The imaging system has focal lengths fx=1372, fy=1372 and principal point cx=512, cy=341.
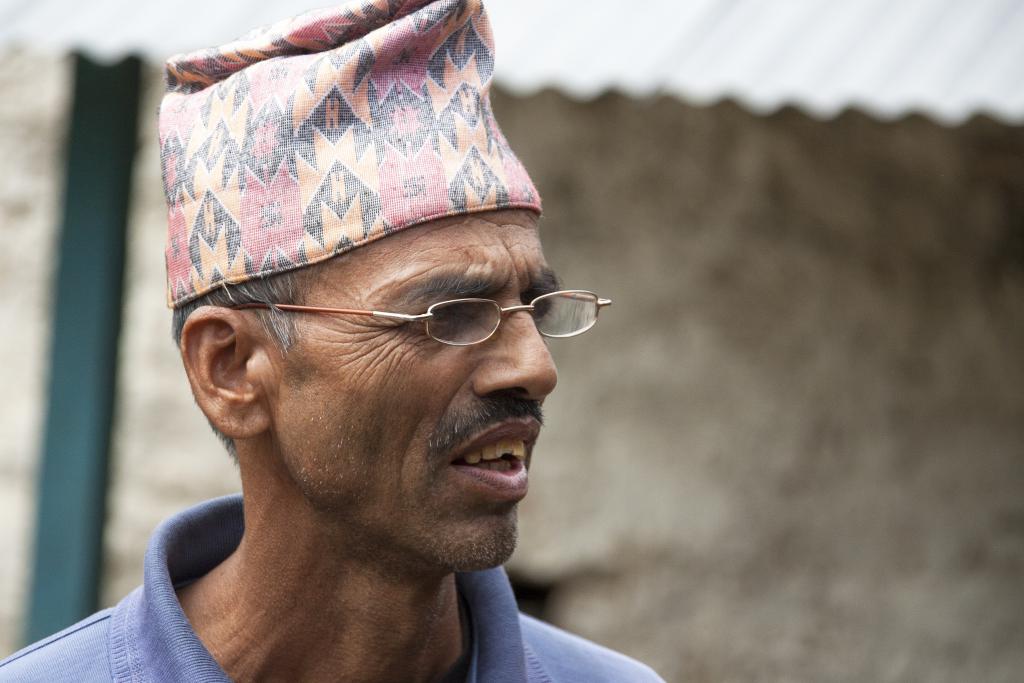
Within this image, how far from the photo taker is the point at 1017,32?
3791mm

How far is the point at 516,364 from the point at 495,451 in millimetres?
140

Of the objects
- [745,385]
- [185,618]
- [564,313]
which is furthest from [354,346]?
[745,385]

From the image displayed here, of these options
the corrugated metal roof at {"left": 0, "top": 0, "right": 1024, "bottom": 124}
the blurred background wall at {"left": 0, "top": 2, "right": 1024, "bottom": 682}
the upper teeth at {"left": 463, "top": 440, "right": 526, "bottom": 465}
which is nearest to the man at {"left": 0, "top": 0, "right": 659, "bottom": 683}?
the upper teeth at {"left": 463, "top": 440, "right": 526, "bottom": 465}

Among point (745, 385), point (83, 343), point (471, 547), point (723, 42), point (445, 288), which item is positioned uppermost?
point (723, 42)

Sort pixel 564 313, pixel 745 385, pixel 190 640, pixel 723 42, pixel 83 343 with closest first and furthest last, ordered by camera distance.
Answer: pixel 190 640
pixel 564 313
pixel 723 42
pixel 83 343
pixel 745 385

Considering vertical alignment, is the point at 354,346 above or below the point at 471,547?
above

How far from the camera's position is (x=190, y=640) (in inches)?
78.6

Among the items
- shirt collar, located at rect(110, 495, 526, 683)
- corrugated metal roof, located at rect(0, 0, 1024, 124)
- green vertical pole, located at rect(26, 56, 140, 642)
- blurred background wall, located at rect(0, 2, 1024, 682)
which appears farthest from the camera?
blurred background wall, located at rect(0, 2, 1024, 682)

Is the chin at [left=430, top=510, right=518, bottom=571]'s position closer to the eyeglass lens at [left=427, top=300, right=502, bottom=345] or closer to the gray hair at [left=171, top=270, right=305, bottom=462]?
the eyeglass lens at [left=427, top=300, right=502, bottom=345]

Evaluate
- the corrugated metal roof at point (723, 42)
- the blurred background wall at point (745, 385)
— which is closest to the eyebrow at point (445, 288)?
the corrugated metal roof at point (723, 42)

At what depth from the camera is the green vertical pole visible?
3986 millimetres

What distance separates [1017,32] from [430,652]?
2606mm

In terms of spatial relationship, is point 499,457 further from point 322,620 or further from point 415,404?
point 322,620

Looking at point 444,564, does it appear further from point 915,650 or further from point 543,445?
point 915,650
